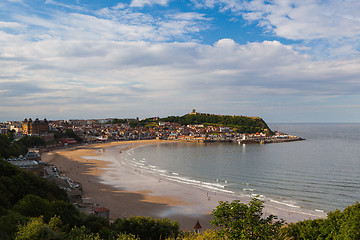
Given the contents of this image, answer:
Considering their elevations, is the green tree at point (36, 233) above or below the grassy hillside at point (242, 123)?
below

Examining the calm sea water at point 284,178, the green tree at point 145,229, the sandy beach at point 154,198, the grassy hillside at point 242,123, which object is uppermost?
the grassy hillside at point 242,123

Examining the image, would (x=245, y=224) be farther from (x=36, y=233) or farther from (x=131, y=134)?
(x=131, y=134)

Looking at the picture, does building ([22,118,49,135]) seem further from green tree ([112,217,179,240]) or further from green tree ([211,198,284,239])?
green tree ([211,198,284,239])

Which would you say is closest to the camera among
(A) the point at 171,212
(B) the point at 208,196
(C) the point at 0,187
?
(C) the point at 0,187

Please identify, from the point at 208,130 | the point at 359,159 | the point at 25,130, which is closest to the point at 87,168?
the point at 359,159

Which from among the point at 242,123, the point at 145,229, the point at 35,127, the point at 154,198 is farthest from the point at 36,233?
the point at 242,123

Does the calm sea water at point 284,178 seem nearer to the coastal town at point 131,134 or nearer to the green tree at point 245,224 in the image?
the green tree at point 245,224

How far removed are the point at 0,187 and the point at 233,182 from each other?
101 feet

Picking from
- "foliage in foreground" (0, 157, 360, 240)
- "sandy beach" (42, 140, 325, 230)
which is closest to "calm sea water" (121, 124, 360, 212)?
"sandy beach" (42, 140, 325, 230)

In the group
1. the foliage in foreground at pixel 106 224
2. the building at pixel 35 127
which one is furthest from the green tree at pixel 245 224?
the building at pixel 35 127

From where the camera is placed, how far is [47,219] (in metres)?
16.6

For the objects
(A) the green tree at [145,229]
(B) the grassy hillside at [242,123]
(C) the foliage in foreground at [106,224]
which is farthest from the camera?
(B) the grassy hillside at [242,123]

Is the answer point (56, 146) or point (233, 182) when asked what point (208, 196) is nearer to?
point (233, 182)

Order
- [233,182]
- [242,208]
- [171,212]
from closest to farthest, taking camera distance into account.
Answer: [242,208]
[171,212]
[233,182]
